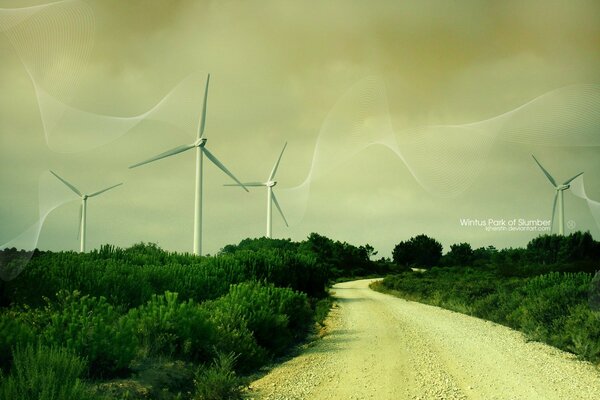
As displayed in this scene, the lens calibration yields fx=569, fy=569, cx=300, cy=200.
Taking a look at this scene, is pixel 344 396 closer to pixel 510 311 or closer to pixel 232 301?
pixel 232 301

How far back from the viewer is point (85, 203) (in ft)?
193

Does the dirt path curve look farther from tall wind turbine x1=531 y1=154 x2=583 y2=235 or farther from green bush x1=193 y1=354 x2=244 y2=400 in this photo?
tall wind turbine x1=531 y1=154 x2=583 y2=235

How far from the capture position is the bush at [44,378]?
25.5 ft

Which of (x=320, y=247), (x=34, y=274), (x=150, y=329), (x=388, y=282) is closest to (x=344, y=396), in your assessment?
(x=150, y=329)

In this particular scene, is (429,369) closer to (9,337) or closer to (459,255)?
(9,337)

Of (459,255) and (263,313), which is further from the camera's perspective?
(459,255)

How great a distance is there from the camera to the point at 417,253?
125 metres

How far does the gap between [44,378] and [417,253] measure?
121 metres

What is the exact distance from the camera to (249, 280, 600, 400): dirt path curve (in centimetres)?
1138

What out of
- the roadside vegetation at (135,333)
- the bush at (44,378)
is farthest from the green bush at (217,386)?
the bush at (44,378)

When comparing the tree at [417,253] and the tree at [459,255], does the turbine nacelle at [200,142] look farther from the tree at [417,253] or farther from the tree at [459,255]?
the tree at [417,253]

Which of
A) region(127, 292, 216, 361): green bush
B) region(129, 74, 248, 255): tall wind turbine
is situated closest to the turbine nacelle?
region(129, 74, 248, 255): tall wind turbine

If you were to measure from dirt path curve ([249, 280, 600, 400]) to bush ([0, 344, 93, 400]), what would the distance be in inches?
148

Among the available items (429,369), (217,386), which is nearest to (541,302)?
(429,369)
